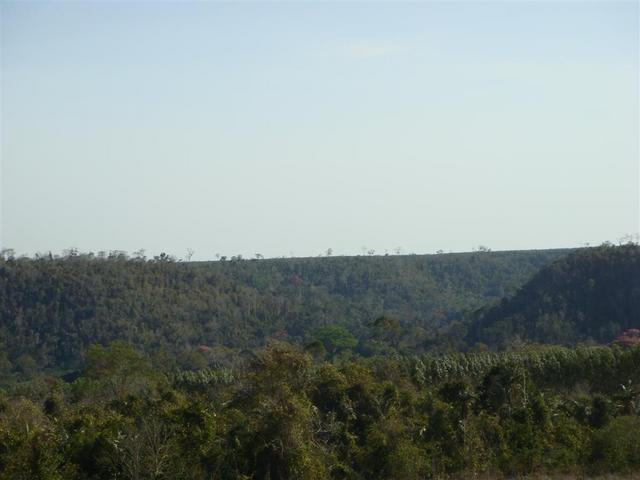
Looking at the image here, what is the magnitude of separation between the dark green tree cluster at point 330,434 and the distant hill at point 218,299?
43.6m

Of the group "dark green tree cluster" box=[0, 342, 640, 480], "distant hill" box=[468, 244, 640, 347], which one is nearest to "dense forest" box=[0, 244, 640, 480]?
"dark green tree cluster" box=[0, 342, 640, 480]

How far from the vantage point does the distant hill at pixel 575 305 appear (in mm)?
64625

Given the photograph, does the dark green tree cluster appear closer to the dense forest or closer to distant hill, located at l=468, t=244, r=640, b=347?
the dense forest

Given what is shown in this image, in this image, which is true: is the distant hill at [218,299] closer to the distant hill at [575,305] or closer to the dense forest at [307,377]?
the dense forest at [307,377]

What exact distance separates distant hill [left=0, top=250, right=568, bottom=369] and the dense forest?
24cm

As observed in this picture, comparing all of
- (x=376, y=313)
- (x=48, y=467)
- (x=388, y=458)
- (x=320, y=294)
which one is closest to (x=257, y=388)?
(x=388, y=458)

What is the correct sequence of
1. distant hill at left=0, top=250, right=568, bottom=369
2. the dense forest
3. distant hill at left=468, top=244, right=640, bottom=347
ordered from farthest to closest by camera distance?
distant hill at left=0, top=250, right=568, bottom=369 < distant hill at left=468, top=244, right=640, bottom=347 < the dense forest

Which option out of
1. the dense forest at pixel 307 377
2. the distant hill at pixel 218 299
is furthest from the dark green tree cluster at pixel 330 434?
the distant hill at pixel 218 299

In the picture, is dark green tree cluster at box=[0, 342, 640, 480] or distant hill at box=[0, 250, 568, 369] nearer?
dark green tree cluster at box=[0, 342, 640, 480]

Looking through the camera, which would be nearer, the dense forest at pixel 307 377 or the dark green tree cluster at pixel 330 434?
the dark green tree cluster at pixel 330 434

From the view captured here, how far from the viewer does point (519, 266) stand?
11531 cm

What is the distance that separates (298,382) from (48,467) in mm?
7407

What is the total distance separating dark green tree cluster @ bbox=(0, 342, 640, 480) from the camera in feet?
62.5

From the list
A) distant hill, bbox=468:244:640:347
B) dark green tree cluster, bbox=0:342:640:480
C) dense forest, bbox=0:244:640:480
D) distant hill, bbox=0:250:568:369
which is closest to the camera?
dark green tree cluster, bbox=0:342:640:480
